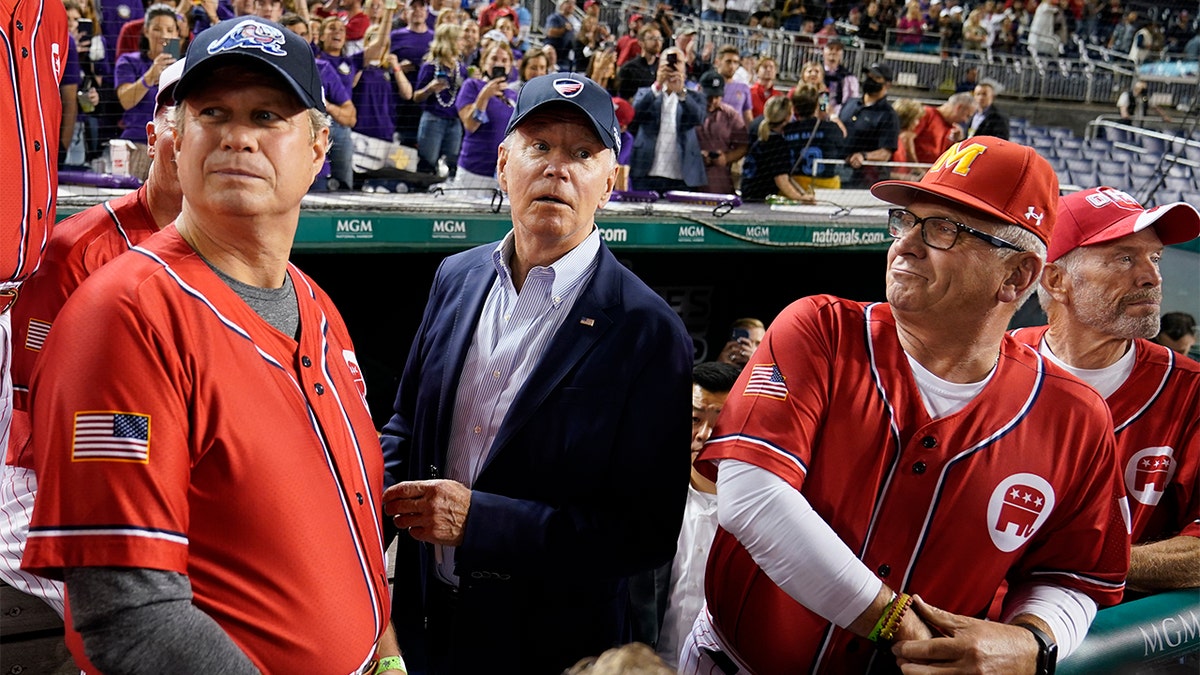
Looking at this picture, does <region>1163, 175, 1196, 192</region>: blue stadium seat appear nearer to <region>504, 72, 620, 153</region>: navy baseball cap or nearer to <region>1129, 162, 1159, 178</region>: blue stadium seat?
<region>1129, 162, 1159, 178</region>: blue stadium seat

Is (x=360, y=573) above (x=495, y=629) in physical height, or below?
above

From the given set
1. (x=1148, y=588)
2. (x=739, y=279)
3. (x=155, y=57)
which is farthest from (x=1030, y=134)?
(x=1148, y=588)

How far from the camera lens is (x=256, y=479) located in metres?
1.23

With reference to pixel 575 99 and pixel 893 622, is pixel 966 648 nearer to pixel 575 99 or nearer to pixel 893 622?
pixel 893 622

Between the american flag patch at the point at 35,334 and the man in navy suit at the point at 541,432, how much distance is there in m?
0.73

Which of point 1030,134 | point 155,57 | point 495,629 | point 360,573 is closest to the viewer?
point 360,573

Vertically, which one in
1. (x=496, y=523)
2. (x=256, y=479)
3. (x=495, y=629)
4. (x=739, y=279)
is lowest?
(x=739, y=279)

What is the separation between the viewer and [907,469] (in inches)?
66.2

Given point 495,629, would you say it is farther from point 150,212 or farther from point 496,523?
point 150,212

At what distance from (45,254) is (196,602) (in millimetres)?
1245

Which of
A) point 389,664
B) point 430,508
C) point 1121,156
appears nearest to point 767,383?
point 430,508

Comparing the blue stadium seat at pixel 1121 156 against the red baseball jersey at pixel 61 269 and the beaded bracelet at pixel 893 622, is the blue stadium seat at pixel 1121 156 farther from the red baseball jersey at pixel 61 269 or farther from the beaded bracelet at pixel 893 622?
the red baseball jersey at pixel 61 269

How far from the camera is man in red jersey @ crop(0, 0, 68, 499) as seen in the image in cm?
198

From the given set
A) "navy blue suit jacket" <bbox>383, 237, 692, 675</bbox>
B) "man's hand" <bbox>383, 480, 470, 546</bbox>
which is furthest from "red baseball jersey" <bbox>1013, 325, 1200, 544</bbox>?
"man's hand" <bbox>383, 480, 470, 546</bbox>
